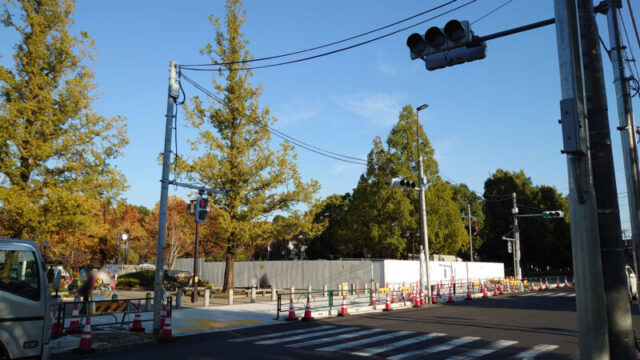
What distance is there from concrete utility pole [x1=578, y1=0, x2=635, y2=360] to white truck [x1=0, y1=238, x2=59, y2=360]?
27.1 ft

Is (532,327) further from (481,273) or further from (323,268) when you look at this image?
(481,273)

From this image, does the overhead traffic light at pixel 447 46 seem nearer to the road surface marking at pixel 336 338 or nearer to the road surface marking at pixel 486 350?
the road surface marking at pixel 486 350

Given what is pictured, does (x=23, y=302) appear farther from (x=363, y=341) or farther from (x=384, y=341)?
(x=384, y=341)

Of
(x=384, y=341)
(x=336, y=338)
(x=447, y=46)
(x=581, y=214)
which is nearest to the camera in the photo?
(x=581, y=214)

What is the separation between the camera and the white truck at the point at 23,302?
6.55 metres

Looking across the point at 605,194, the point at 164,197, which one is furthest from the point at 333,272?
the point at 605,194

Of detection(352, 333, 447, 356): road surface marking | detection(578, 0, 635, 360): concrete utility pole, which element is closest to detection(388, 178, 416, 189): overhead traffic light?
detection(352, 333, 447, 356): road surface marking

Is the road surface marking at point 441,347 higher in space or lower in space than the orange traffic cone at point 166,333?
lower

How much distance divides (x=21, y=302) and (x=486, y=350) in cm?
945

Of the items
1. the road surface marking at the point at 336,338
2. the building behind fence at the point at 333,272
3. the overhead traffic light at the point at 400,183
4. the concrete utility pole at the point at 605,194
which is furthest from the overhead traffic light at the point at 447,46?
the building behind fence at the point at 333,272

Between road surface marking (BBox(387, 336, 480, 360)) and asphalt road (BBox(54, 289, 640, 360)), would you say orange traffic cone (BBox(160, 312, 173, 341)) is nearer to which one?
asphalt road (BBox(54, 289, 640, 360))

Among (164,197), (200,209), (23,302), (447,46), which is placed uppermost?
(447,46)

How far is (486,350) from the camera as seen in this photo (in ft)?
32.2

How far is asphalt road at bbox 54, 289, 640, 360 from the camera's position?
9.41 m
